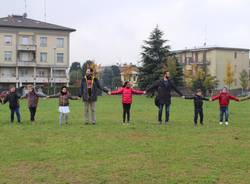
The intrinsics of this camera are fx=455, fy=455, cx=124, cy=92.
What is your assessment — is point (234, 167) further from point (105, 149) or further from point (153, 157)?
point (105, 149)

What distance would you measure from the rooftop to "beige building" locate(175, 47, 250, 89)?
33.9 metres

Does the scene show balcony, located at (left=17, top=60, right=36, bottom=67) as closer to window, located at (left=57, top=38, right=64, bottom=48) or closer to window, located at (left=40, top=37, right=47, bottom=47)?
window, located at (left=40, top=37, right=47, bottom=47)

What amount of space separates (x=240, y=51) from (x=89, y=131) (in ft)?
358

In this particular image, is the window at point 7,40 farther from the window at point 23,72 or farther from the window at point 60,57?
the window at point 60,57

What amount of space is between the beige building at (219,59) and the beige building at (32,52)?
31.9 metres

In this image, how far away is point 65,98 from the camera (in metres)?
20.3

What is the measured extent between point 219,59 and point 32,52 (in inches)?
1830

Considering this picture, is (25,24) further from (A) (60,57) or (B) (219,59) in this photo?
(B) (219,59)

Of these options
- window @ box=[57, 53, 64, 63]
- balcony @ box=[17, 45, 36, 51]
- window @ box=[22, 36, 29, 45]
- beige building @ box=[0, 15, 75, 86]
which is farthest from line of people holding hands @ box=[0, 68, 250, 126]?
window @ box=[57, 53, 64, 63]

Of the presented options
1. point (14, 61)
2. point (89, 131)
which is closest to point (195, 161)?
point (89, 131)

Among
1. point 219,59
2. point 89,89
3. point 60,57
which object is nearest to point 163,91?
point 89,89

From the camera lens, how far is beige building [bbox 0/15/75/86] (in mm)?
98438

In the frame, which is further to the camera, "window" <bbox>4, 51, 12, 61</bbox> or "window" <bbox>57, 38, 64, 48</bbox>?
"window" <bbox>57, 38, 64, 48</bbox>

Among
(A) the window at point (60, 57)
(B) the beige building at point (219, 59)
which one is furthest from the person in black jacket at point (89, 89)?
(B) the beige building at point (219, 59)
